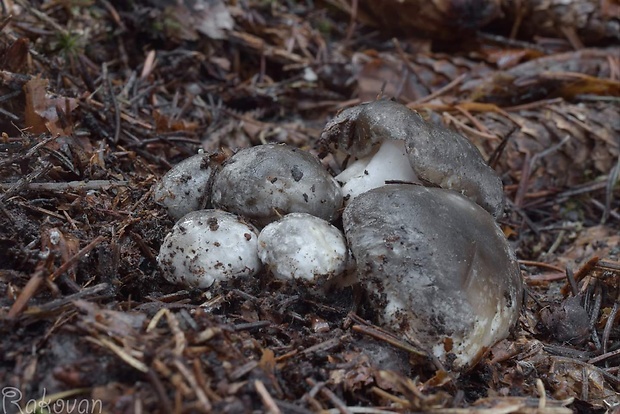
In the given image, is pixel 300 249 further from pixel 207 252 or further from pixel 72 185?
pixel 72 185

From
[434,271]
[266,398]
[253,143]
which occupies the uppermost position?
[434,271]

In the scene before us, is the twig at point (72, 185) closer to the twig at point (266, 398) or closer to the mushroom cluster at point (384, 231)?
→ the mushroom cluster at point (384, 231)

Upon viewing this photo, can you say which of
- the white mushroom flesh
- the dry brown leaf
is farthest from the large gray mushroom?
the dry brown leaf

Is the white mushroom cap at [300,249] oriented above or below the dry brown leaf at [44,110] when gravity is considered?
below

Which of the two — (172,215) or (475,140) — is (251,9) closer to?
(475,140)

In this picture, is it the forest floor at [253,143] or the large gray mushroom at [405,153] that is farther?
the large gray mushroom at [405,153]

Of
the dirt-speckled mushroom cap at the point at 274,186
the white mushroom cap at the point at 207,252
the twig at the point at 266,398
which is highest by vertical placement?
the dirt-speckled mushroom cap at the point at 274,186

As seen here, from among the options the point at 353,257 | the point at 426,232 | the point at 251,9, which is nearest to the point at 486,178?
the point at 426,232

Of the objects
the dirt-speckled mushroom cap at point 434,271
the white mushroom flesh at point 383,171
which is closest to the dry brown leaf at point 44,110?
the white mushroom flesh at point 383,171

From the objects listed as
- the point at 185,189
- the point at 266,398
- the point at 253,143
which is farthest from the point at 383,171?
the point at 253,143
